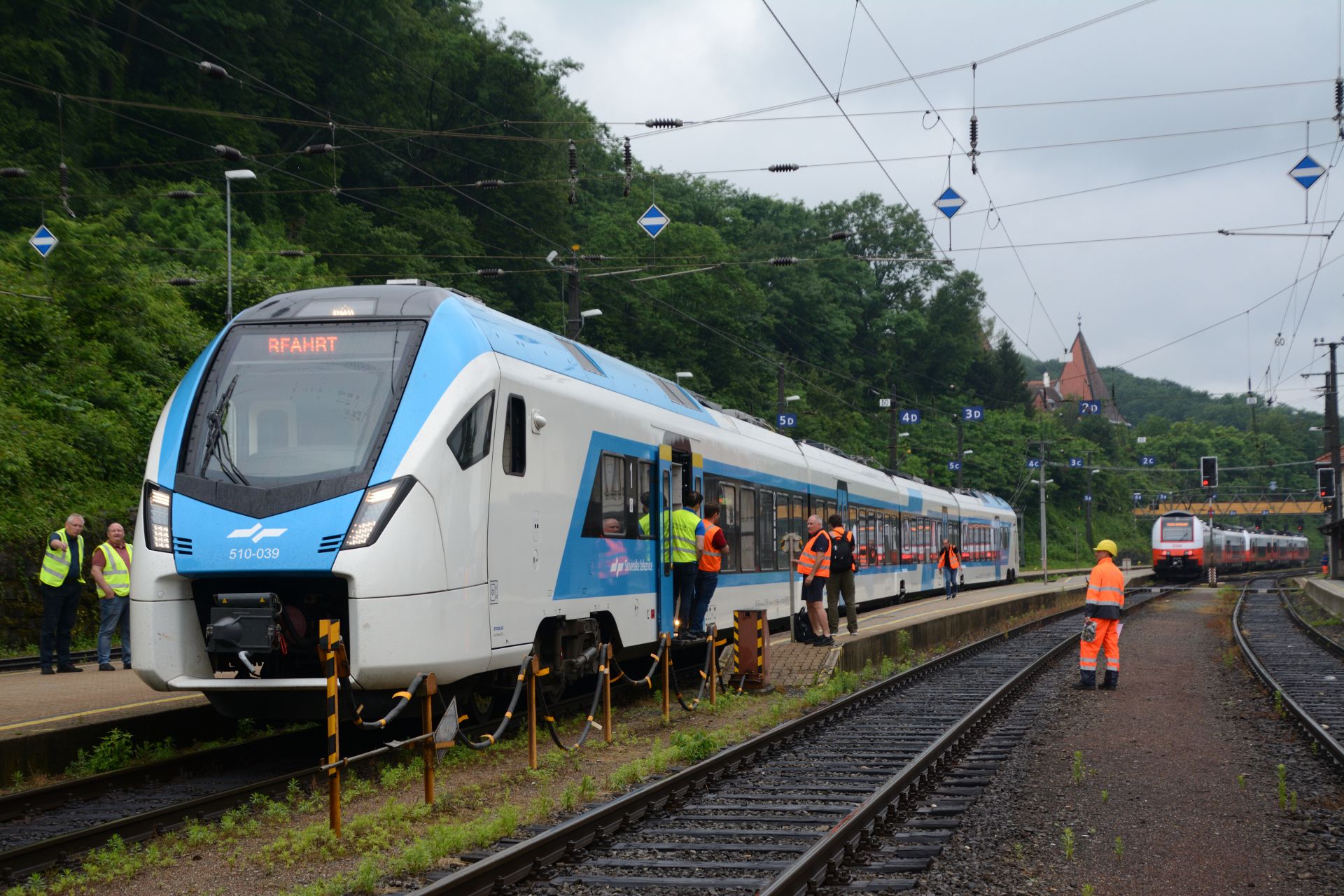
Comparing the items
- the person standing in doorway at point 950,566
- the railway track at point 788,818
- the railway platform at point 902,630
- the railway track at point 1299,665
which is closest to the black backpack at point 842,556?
the railway platform at point 902,630

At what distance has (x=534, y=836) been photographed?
7660mm

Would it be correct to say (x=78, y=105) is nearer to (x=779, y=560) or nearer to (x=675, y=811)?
(x=779, y=560)

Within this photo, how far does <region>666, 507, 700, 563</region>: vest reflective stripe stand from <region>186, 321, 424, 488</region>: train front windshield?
5198mm

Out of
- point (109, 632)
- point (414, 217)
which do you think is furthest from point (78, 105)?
point (109, 632)

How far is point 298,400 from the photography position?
10.0 m

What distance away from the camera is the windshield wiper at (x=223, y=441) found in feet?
31.8

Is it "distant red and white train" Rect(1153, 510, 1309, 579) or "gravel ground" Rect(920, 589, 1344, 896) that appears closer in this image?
"gravel ground" Rect(920, 589, 1344, 896)

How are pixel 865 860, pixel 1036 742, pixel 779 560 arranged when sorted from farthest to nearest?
pixel 779 560 → pixel 1036 742 → pixel 865 860

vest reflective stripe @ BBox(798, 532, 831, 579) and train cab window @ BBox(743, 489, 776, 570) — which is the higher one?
train cab window @ BBox(743, 489, 776, 570)

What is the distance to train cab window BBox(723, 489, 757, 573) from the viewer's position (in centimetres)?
1848

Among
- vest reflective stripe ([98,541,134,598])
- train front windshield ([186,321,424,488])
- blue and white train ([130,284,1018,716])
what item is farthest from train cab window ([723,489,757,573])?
train front windshield ([186,321,424,488])

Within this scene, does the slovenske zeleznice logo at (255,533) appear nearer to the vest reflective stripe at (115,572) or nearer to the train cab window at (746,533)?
the vest reflective stripe at (115,572)

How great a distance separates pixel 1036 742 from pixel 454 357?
6.40 meters

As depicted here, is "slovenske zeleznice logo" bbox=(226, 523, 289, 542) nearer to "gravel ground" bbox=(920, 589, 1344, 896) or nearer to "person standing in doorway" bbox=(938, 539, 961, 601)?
"gravel ground" bbox=(920, 589, 1344, 896)
